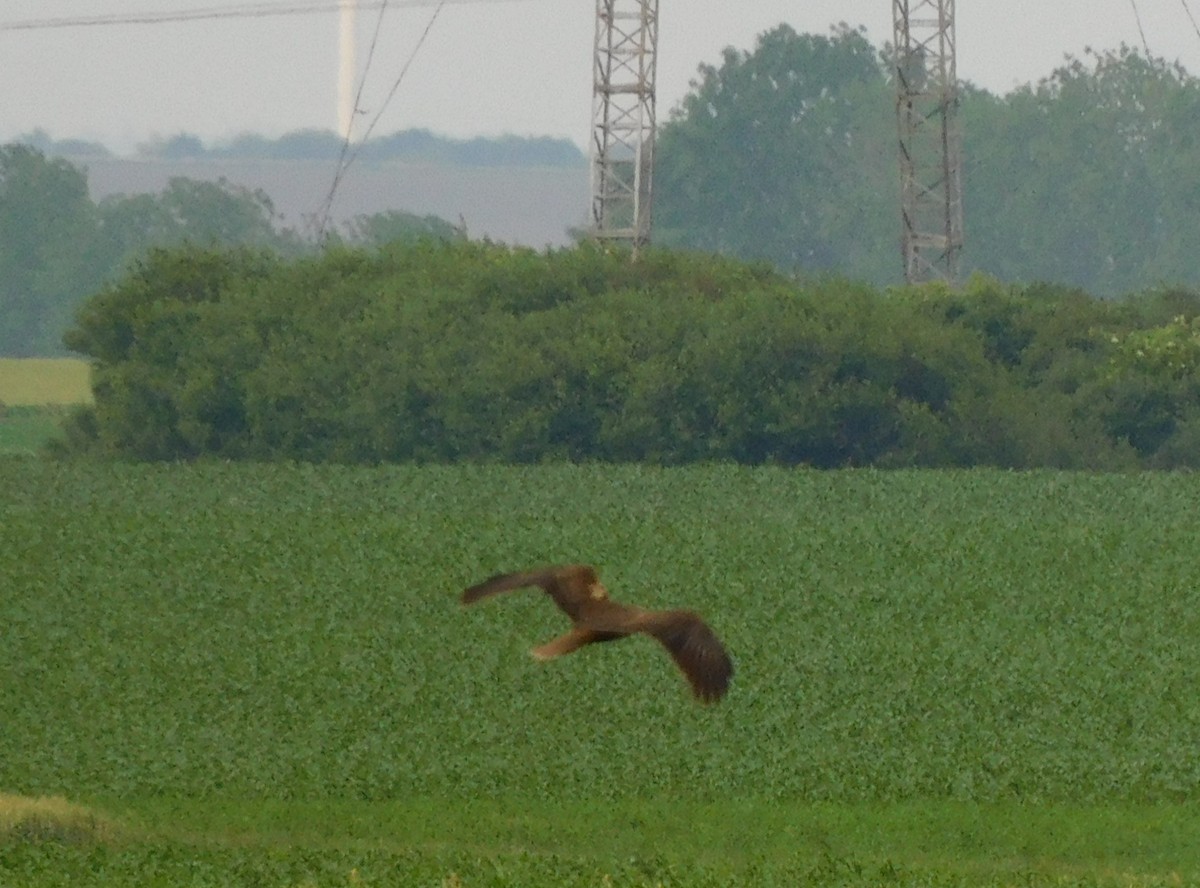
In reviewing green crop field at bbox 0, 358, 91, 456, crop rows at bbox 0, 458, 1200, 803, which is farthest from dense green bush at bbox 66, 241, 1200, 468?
green crop field at bbox 0, 358, 91, 456

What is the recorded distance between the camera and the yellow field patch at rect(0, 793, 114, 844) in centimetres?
1398

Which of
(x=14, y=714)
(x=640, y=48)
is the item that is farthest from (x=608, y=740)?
(x=640, y=48)

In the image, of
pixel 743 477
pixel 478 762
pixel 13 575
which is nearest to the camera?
pixel 478 762

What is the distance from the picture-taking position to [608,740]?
57.9ft

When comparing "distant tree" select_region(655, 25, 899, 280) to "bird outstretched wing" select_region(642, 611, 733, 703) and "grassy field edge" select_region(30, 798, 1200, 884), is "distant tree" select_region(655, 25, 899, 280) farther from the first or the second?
"bird outstretched wing" select_region(642, 611, 733, 703)

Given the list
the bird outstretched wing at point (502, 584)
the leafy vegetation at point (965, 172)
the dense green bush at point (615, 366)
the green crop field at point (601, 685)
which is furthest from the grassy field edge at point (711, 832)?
the leafy vegetation at point (965, 172)

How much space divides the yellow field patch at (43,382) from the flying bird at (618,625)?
169ft

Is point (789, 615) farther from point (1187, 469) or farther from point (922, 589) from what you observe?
point (1187, 469)

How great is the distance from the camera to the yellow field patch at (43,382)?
196ft

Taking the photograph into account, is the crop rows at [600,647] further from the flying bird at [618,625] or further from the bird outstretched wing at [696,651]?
the bird outstretched wing at [696,651]

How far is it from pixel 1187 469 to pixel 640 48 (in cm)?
1152

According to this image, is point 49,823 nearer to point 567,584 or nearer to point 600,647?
point 600,647

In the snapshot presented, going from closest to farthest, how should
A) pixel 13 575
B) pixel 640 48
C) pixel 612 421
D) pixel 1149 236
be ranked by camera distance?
pixel 13 575, pixel 612 421, pixel 640 48, pixel 1149 236

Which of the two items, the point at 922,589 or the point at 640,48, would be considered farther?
the point at 640,48
